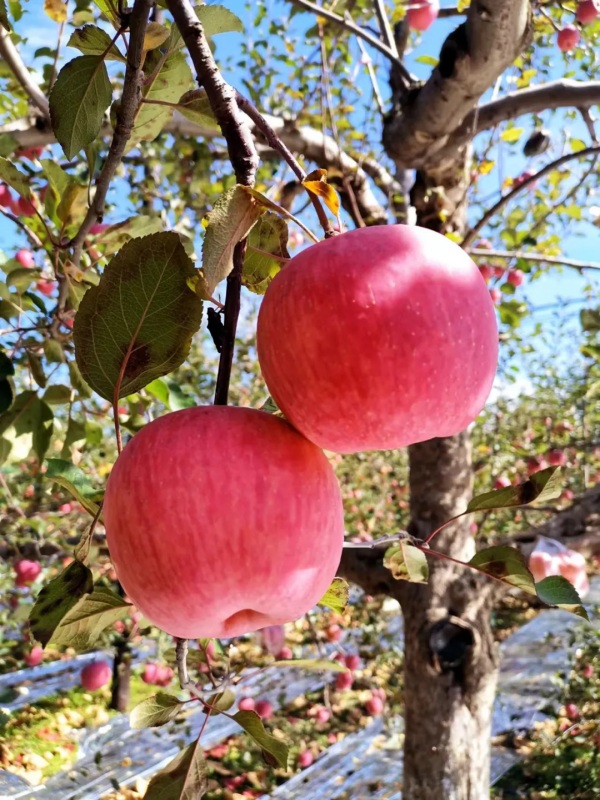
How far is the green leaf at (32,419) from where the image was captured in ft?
3.38

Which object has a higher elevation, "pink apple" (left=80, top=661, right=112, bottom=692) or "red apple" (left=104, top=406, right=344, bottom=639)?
"red apple" (left=104, top=406, right=344, bottom=639)

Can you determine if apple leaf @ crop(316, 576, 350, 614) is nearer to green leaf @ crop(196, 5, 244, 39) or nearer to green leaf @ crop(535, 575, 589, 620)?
green leaf @ crop(535, 575, 589, 620)

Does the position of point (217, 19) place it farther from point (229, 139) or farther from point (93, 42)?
point (229, 139)

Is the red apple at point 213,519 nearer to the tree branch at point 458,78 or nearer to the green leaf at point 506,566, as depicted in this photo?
the green leaf at point 506,566

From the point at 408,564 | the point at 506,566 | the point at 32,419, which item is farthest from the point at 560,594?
the point at 32,419

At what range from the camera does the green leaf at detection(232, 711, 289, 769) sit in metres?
0.64

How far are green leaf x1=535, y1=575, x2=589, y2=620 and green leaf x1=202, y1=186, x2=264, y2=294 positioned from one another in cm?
45

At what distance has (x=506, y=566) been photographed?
0.66m

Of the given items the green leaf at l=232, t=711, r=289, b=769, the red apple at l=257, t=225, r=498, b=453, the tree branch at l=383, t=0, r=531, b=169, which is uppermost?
the tree branch at l=383, t=0, r=531, b=169

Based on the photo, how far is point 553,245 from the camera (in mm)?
2727

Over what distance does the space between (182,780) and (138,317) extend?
48cm

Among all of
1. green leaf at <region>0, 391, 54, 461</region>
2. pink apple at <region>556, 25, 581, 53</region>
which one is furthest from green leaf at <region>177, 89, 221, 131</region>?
pink apple at <region>556, 25, 581, 53</region>

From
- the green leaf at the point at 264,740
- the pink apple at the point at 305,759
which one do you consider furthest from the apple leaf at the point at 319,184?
the pink apple at the point at 305,759

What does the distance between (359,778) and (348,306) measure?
10.3ft
